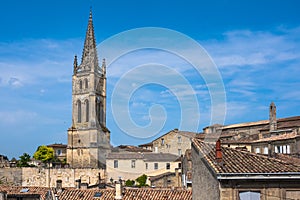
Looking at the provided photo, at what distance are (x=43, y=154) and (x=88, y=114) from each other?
1222 cm

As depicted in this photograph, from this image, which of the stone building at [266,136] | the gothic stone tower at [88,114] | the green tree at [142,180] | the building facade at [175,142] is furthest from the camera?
the gothic stone tower at [88,114]

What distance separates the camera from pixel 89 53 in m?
105

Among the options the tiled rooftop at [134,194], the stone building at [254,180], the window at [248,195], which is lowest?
the tiled rooftop at [134,194]

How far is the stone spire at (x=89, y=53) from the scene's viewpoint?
322 ft

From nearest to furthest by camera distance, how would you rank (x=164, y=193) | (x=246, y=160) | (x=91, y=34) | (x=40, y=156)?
(x=246, y=160) < (x=164, y=193) < (x=40, y=156) < (x=91, y=34)

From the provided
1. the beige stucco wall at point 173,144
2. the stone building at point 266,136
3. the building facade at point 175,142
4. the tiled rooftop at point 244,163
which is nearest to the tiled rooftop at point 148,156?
the building facade at point 175,142

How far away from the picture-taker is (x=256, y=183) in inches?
663

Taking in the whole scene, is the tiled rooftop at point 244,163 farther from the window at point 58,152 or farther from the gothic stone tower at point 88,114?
the window at point 58,152

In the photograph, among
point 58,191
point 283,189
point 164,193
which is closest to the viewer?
point 283,189

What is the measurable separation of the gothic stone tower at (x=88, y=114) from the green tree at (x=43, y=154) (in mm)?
5440

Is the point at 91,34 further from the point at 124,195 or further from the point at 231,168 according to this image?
the point at 231,168

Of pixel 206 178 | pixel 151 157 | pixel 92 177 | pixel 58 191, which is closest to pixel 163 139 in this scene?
pixel 151 157

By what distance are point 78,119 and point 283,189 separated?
80966mm

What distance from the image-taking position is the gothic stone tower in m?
88.7
